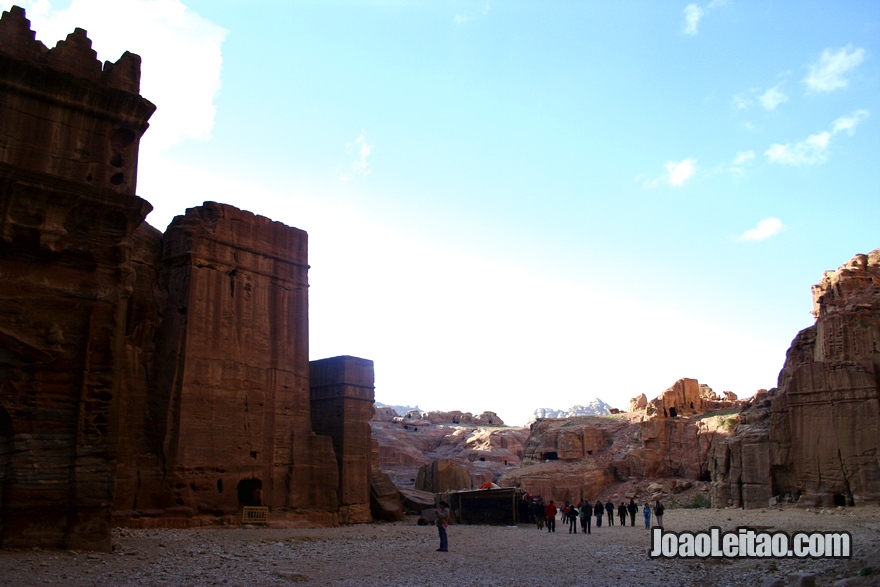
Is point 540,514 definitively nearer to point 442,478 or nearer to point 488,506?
point 488,506

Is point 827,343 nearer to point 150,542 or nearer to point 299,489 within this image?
point 299,489

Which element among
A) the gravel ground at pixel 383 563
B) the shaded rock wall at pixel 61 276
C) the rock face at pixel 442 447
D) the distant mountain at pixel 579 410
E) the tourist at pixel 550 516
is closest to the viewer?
the gravel ground at pixel 383 563

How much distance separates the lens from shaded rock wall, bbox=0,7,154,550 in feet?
34.6

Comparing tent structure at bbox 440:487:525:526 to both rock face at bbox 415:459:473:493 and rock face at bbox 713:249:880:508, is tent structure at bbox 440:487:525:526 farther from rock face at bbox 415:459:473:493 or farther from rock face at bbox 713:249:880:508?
rock face at bbox 713:249:880:508

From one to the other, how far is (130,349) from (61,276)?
6262mm

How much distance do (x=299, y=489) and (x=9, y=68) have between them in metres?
12.9

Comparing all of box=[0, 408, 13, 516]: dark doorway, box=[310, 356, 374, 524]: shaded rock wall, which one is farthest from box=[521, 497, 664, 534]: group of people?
box=[0, 408, 13, 516]: dark doorway

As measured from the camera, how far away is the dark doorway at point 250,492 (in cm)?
1855

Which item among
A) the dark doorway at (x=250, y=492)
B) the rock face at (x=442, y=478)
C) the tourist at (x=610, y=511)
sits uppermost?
the dark doorway at (x=250, y=492)

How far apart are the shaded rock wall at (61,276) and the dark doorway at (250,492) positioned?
25.7 feet

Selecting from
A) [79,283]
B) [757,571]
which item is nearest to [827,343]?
[757,571]

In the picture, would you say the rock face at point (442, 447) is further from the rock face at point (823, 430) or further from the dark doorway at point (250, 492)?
the dark doorway at point (250, 492)

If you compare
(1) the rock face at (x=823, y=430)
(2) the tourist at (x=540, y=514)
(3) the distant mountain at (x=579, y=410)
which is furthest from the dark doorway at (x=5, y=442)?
(3) the distant mountain at (x=579, y=410)

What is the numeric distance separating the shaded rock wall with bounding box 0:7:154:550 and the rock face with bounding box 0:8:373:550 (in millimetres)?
22
